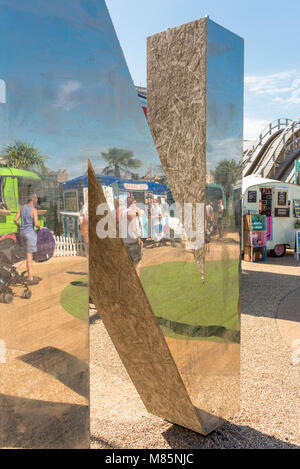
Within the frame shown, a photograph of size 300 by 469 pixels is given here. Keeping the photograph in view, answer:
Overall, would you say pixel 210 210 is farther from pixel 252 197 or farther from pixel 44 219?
pixel 252 197

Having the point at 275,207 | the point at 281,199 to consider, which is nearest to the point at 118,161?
the point at 275,207

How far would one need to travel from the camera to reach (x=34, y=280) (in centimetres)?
156

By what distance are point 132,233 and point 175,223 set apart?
0.42 metres

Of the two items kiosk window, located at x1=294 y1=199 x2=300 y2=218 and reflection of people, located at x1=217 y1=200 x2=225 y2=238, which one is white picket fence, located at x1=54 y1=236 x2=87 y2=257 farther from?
kiosk window, located at x1=294 y1=199 x2=300 y2=218

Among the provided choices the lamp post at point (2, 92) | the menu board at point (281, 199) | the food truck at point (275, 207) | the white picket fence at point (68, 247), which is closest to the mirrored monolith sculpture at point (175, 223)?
the white picket fence at point (68, 247)

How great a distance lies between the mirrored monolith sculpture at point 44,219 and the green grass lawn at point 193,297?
1.91 ft

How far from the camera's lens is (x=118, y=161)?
191 centimetres

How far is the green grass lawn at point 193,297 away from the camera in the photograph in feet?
7.21

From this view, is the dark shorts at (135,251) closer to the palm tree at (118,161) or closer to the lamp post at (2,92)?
the palm tree at (118,161)

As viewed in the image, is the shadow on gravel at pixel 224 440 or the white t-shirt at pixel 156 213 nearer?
the white t-shirt at pixel 156 213

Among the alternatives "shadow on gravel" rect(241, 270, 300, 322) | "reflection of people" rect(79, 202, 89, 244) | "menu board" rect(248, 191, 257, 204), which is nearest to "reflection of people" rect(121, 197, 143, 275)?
"reflection of people" rect(79, 202, 89, 244)

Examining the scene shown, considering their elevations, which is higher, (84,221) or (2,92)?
(2,92)
